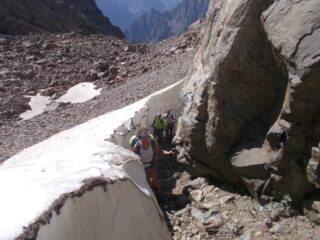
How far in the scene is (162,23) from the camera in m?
160

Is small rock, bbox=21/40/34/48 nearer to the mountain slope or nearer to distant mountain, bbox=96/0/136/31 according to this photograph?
the mountain slope

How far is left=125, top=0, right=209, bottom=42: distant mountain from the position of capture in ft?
506

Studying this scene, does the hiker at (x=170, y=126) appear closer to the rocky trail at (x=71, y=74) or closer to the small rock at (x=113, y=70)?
the rocky trail at (x=71, y=74)

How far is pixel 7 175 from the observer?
6.93 meters

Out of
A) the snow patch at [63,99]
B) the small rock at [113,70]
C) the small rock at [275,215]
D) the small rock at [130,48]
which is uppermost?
the small rock at [130,48]

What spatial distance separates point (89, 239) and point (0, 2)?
40.7m

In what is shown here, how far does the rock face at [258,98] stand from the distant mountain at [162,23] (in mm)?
139853

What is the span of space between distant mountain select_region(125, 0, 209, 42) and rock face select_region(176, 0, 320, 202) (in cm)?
13985

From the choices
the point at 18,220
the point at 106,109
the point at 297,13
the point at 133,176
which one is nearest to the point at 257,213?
the point at 133,176

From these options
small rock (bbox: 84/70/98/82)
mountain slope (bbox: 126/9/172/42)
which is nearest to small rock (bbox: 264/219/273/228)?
small rock (bbox: 84/70/98/82)

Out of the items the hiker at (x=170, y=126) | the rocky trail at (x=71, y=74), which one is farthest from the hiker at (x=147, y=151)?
the rocky trail at (x=71, y=74)

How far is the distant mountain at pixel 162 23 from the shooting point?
506 ft

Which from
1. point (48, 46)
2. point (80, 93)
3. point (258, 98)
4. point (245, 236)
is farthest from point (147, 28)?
point (245, 236)

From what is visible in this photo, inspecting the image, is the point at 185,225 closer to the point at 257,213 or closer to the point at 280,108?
the point at 257,213
